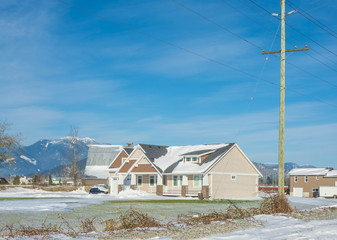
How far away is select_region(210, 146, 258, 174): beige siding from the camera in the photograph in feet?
153

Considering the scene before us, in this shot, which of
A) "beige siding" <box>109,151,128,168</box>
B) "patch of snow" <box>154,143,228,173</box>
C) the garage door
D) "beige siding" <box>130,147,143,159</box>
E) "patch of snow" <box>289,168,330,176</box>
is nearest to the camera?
"patch of snow" <box>154,143,228,173</box>

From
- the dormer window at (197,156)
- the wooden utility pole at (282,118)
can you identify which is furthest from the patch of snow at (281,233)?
the dormer window at (197,156)

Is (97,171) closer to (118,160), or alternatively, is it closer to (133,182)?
(118,160)

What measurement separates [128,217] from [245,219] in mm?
5671

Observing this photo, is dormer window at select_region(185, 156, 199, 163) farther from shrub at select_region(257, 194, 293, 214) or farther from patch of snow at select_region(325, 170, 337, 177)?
patch of snow at select_region(325, 170, 337, 177)

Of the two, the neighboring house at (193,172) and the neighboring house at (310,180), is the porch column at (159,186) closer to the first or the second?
the neighboring house at (193,172)

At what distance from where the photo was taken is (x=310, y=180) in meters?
86.8

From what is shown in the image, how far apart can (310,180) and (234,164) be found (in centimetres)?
4508

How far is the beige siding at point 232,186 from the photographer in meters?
45.8

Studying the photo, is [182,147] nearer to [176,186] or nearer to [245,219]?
[176,186]

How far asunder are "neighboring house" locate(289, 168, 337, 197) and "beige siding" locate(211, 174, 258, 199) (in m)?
37.7

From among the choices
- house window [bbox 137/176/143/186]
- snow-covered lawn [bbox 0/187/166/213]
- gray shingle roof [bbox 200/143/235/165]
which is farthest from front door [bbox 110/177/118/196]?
gray shingle roof [bbox 200/143/235/165]

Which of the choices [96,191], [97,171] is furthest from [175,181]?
[97,171]

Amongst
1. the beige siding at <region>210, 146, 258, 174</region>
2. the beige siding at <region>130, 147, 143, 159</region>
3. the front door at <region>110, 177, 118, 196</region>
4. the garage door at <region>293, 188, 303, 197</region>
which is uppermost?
the beige siding at <region>130, 147, 143, 159</region>
